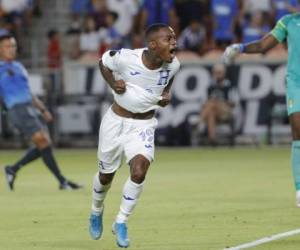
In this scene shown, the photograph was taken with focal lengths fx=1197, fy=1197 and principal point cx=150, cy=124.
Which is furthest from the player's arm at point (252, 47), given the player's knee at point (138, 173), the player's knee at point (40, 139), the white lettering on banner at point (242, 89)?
the white lettering on banner at point (242, 89)

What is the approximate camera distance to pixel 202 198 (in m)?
15.8

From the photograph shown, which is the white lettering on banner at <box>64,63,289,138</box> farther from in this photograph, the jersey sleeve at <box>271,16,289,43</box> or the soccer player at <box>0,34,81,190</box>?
the jersey sleeve at <box>271,16,289,43</box>

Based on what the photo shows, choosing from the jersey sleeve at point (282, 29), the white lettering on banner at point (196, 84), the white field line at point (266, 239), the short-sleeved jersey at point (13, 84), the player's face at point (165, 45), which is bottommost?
the white lettering on banner at point (196, 84)

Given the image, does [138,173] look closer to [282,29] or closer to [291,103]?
[291,103]

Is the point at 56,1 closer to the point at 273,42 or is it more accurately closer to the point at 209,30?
the point at 209,30

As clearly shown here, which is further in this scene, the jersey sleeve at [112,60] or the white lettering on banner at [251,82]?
the white lettering on banner at [251,82]

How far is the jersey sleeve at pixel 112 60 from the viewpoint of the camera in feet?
37.6

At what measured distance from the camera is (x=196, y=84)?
27781mm

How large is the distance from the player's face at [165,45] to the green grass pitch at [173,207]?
1734 mm

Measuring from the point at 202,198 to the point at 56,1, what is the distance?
16.5m

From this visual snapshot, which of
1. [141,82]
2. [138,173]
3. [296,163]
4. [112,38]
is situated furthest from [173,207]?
[112,38]

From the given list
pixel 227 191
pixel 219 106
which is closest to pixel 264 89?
pixel 219 106

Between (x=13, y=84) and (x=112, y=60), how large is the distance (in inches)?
Answer: 249

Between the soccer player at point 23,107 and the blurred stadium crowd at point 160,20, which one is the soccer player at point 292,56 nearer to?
the soccer player at point 23,107
